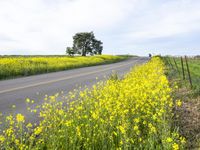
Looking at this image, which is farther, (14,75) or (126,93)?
(14,75)

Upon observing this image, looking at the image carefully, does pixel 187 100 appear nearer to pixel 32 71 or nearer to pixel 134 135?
pixel 134 135

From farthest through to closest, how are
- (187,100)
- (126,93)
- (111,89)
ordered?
(187,100) → (111,89) → (126,93)

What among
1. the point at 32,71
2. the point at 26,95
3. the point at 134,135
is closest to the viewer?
the point at 134,135

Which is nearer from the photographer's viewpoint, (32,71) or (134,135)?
(134,135)

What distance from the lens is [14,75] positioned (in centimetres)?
2705

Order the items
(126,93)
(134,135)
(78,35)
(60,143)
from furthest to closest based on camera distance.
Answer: (78,35), (126,93), (134,135), (60,143)

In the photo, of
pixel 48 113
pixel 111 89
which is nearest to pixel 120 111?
pixel 48 113

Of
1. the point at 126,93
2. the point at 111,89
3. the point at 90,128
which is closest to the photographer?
the point at 90,128

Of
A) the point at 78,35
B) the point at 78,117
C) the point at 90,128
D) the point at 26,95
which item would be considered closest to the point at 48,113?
the point at 78,117

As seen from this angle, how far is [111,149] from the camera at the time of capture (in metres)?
6.00

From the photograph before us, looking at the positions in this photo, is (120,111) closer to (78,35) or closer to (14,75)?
(14,75)

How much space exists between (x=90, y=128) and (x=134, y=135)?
0.87 meters

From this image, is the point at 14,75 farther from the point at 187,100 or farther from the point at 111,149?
the point at 111,149

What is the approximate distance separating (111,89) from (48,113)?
2.73 metres
